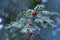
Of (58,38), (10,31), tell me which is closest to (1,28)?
(10,31)

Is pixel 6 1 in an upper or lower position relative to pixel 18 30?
upper

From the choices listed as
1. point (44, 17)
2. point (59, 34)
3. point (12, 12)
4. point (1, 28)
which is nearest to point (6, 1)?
point (12, 12)

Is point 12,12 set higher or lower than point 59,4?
higher

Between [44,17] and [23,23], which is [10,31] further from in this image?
[44,17]

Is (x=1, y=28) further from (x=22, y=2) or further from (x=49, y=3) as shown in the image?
(x=49, y=3)

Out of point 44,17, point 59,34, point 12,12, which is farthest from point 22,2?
point 59,34

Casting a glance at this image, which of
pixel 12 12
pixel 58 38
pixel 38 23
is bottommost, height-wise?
pixel 58 38

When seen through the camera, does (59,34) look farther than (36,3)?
No

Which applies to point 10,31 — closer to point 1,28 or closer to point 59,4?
point 1,28
